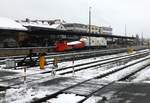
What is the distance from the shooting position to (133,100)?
11.8 m

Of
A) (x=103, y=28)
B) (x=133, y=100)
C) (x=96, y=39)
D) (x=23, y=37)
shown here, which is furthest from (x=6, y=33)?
(x=103, y=28)

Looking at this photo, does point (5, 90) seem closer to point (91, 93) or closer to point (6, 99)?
point (6, 99)

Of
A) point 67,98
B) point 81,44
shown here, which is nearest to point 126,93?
point 67,98

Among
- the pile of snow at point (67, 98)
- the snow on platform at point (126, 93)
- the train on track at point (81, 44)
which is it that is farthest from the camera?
the train on track at point (81, 44)

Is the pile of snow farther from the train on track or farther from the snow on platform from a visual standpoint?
the train on track

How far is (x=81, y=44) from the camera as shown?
2511 inches

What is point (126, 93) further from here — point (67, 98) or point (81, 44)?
point (81, 44)

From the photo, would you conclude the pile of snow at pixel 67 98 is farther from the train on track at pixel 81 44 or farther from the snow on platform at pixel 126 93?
the train on track at pixel 81 44

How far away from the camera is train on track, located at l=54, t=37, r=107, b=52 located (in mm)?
48197

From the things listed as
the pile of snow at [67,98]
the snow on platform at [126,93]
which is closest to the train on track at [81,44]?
the snow on platform at [126,93]

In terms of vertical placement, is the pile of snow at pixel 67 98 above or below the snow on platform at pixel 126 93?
above

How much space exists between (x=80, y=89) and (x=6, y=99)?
3563 mm

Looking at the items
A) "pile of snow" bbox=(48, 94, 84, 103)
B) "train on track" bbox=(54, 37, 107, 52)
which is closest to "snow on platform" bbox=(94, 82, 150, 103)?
"pile of snow" bbox=(48, 94, 84, 103)

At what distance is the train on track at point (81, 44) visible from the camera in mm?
48197
